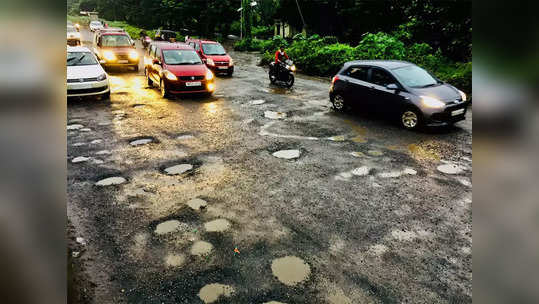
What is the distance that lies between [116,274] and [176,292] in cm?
80

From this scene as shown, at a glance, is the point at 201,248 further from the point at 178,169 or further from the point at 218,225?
the point at 178,169

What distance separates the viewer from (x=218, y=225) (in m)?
5.00

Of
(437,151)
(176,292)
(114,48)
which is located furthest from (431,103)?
(114,48)

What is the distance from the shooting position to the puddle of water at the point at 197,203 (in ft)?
18.1

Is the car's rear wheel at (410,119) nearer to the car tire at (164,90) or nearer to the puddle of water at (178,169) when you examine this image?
the puddle of water at (178,169)

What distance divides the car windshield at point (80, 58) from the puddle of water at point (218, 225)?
10.1m

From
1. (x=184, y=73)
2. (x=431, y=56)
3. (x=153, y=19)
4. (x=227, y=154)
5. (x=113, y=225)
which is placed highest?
(x=153, y=19)

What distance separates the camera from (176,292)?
12.2ft

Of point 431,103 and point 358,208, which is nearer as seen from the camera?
point 358,208

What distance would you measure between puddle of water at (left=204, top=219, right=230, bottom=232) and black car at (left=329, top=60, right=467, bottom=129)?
6239mm

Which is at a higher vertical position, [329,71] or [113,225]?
[329,71]

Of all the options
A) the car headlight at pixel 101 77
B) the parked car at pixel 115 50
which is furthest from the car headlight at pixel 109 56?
the car headlight at pixel 101 77

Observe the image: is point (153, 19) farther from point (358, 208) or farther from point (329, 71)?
point (358, 208)
